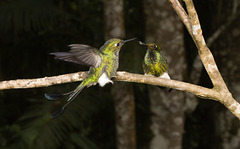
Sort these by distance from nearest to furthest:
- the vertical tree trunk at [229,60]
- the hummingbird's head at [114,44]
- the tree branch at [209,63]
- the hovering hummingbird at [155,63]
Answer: the tree branch at [209,63] → the hummingbird's head at [114,44] → the hovering hummingbird at [155,63] → the vertical tree trunk at [229,60]

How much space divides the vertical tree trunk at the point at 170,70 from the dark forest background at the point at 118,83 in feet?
0.03

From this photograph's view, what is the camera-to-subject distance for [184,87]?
1674mm

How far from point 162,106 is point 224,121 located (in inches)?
45.9

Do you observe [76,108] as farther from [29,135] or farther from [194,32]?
[194,32]

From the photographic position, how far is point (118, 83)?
326 centimetres

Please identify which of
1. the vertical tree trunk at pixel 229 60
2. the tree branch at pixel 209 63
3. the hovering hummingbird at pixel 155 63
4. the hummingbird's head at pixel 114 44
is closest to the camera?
the tree branch at pixel 209 63

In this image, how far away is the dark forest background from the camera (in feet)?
11.0

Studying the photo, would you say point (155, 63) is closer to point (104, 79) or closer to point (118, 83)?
point (104, 79)

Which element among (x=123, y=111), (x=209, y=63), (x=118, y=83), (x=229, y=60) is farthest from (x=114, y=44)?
(x=229, y=60)

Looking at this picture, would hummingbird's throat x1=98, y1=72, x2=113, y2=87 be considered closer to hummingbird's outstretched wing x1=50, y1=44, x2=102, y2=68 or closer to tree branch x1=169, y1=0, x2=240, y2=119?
hummingbird's outstretched wing x1=50, y1=44, x2=102, y2=68

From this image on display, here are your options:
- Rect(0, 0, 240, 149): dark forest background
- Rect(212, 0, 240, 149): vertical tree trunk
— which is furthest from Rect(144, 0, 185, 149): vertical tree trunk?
Rect(212, 0, 240, 149): vertical tree trunk

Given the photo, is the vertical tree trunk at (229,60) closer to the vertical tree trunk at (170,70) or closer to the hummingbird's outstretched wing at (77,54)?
the vertical tree trunk at (170,70)

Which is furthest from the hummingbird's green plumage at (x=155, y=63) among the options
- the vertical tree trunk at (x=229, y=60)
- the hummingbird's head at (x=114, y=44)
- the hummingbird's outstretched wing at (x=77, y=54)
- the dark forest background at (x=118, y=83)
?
the vertical tree trunk at (x=229, y=60)

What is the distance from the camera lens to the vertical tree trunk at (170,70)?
3.33 meters
